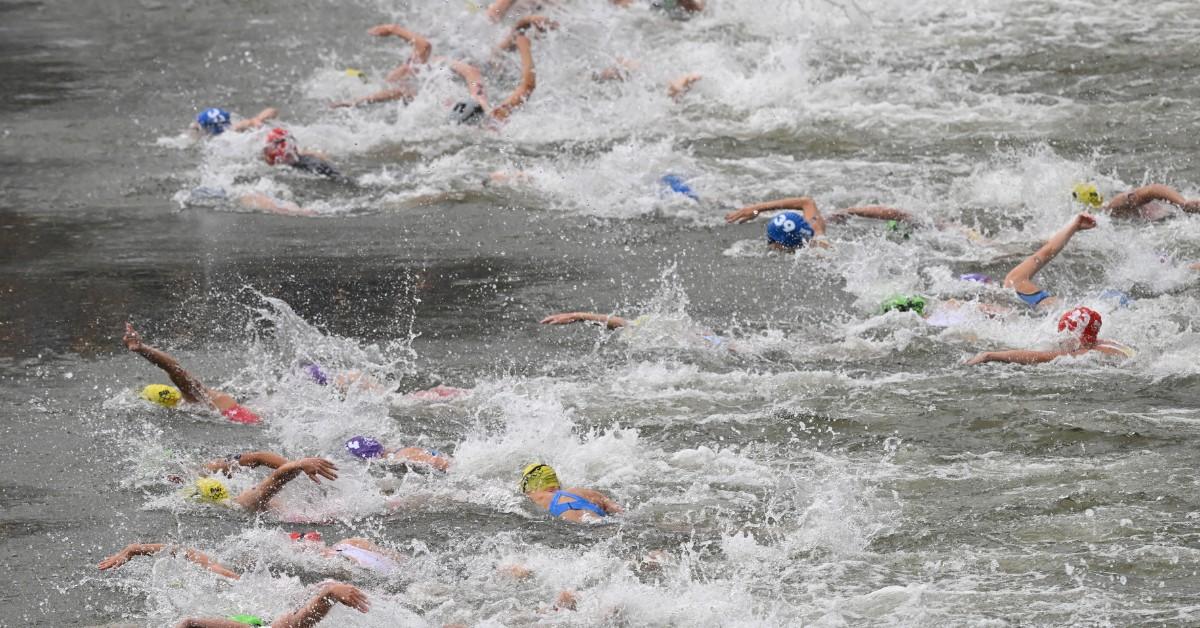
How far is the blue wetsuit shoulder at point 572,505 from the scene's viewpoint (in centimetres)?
855

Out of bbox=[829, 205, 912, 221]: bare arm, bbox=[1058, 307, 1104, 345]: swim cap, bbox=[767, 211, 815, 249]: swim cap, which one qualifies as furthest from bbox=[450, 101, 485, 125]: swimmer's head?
bbox=[1058, 307, 1104, 345]: swim cap

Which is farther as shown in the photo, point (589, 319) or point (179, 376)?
point (589, 319)

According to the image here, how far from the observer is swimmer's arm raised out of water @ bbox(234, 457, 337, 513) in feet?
27.4

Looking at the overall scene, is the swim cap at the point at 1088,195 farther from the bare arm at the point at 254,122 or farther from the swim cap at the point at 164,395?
the bare arm at the point at 254,122

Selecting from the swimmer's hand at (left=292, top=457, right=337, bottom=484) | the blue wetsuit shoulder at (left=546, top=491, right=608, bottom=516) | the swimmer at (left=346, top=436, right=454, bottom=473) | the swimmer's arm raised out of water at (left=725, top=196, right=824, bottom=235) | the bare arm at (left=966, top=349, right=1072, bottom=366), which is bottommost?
the swimmer at (left=346, top=436, right=454, bottom=473)

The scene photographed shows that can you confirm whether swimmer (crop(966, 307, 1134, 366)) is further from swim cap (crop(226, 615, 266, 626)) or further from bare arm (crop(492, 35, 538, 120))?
bare arm (crop(492, 35, 538, 120))

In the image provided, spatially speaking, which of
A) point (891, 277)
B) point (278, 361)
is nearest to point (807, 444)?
point (891, 277)

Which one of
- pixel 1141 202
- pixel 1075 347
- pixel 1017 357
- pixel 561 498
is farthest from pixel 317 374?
pixel 1141 202

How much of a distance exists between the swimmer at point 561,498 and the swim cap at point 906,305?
Answer: 9.87ft

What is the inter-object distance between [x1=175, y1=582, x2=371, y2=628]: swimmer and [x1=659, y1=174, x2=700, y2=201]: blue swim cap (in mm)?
6543

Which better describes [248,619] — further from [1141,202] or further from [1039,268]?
[1141,202]

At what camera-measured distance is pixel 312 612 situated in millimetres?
7219

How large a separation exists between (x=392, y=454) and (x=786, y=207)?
4.61 meters

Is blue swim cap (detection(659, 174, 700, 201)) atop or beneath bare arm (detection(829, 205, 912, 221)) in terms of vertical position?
beneath
